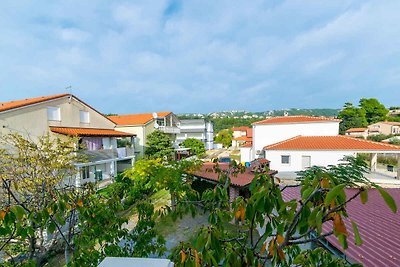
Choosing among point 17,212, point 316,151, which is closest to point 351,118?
point 316,151

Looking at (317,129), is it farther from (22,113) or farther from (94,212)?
(22,113)

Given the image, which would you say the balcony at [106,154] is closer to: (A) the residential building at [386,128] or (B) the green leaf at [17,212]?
(B) the green leaf at [17,212]

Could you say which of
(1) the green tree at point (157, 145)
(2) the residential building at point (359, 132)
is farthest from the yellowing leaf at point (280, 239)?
(2) the residential building at point (359, 132)

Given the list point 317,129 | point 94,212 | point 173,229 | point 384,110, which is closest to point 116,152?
point 173,229

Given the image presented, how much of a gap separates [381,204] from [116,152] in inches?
946

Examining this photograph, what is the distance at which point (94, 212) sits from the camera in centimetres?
329

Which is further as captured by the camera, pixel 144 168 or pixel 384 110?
pixel 384 110

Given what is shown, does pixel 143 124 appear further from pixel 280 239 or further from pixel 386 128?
pixel 386 128

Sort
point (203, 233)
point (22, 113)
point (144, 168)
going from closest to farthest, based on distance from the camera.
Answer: point (203, 233), point (144, 168), point (22, 113)

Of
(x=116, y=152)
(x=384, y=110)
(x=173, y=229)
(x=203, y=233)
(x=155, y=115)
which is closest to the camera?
(x=203, y=233)

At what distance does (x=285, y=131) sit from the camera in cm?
2847

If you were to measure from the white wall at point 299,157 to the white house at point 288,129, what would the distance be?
4760mm

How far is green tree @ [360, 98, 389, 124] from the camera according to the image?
70812 mm

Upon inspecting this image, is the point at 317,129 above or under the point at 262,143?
above
